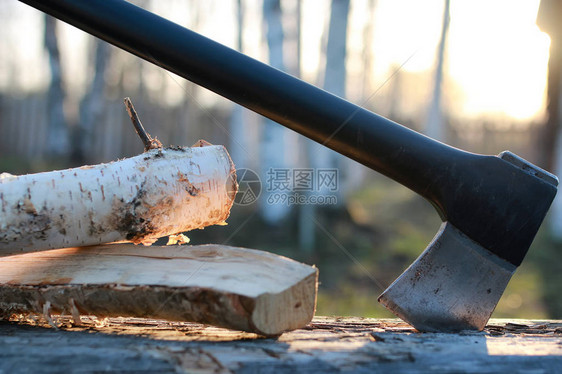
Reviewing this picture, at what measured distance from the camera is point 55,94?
1093 cm

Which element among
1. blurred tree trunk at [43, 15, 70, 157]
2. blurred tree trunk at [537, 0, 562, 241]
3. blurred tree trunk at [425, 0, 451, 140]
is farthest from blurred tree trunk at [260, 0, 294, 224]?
blurred tree trunk at [43, 15, 70, 157]

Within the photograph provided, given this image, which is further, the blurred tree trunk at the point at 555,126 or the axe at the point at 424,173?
the blurred tree trunk at the point at 555,126

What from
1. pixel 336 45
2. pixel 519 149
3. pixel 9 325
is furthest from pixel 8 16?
pixel 9 325

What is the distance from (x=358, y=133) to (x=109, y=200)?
0.87 metres

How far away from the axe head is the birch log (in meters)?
0.79

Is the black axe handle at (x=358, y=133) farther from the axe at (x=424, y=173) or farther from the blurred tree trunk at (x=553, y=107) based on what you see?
the blurred tree trunk at (x=553, y=107)

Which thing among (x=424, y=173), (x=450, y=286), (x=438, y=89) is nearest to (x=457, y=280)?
(x=450, y=286)

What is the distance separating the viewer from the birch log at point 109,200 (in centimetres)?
155

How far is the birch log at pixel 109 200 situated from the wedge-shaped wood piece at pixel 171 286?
0.11 meters

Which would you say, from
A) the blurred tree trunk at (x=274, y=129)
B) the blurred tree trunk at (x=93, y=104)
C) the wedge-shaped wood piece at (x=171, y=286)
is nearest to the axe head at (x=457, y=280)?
the wedge-shaped wood piece at (x=171, y=286)

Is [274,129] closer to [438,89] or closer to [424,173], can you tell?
[438,89]

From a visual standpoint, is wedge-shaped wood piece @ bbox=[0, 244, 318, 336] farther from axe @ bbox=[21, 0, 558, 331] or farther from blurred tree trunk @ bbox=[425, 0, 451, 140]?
blurred tree trunk @ bbox=[425, 0, 451, 140]

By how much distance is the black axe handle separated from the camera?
5.18 feet

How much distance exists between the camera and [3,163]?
1366 centimetres
